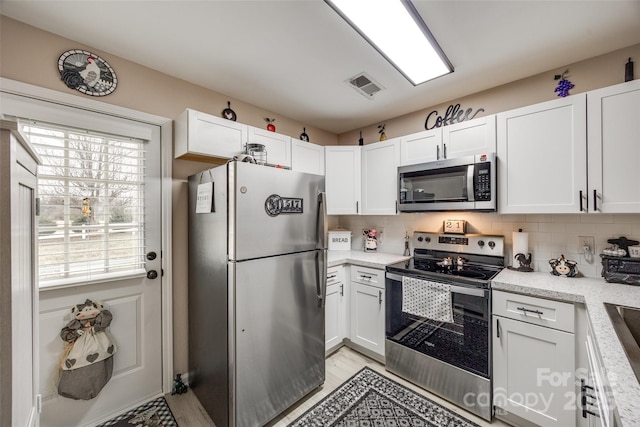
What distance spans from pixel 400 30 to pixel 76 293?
8.36 ft

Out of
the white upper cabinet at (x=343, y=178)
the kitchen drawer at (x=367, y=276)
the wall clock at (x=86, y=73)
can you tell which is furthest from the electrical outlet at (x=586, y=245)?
the wall clock at (x=86, y=73)

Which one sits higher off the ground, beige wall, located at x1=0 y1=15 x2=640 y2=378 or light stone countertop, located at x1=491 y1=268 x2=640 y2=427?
beige wall, located at x1=0 y1=15 x2=640 y2=378

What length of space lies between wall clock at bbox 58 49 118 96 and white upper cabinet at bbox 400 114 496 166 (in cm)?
239

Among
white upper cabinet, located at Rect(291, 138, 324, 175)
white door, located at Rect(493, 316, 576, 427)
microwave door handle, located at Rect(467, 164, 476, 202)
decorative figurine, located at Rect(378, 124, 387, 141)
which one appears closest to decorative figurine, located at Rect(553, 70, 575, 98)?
microwave door handle, located at Rect(467, 164, 476, 202)

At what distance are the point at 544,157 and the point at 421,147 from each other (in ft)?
2.93

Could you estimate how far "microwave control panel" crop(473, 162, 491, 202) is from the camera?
1.96 meters

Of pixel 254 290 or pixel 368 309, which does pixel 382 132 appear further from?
pixel 254 290

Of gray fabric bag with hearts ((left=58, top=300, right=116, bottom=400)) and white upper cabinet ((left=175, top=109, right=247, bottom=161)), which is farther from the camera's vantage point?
white upper cabinet ((left=175, top=109, right=247, bottom=161))

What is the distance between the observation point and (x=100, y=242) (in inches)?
68.4

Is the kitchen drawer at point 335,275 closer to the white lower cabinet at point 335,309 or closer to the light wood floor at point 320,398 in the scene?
the white lower cabinet at point 335,309

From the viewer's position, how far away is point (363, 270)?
2.47 meters

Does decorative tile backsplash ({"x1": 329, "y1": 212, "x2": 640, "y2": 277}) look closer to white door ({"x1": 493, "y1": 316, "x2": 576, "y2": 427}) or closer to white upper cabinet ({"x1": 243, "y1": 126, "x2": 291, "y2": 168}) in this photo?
white door ({"x1": 493, "y1": 316, "x2": 576, "y2": 427})

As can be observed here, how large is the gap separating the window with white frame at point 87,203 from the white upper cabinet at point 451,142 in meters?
2.26

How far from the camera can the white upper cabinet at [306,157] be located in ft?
8.52
